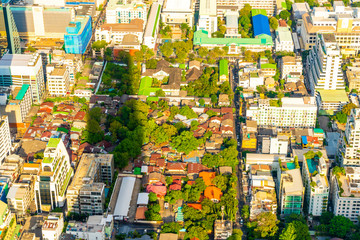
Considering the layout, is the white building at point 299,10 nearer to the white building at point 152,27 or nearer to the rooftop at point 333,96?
the white building at point 152,27

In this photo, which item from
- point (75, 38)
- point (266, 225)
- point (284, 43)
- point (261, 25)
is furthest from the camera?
point (261, 25)

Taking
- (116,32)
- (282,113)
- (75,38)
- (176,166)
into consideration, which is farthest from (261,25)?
(176,166)

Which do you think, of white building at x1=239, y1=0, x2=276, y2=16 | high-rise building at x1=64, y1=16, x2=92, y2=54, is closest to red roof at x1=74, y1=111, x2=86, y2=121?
high-rise building at x1=64, y1=16, x2=92, y2=54

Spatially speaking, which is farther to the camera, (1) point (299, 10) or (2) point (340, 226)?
(1) point (299, 10)

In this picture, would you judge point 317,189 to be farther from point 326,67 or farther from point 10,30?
point 10,30

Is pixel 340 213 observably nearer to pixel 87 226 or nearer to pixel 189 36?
pixel 87 226

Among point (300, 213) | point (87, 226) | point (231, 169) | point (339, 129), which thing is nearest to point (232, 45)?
point (339, 129)

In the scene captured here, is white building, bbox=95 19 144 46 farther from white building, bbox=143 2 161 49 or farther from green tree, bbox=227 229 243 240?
green tree, bbox=227 229 243 240
